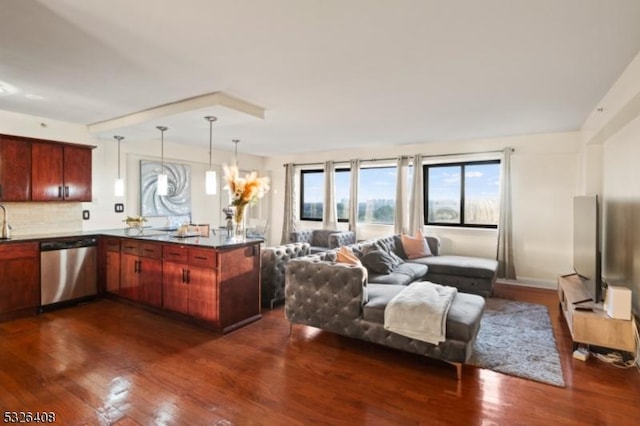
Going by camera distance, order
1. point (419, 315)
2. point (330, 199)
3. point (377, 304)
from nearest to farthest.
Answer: point (419, 315)
point (377, 304)
point (330, 199)

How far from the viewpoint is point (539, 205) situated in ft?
18.4

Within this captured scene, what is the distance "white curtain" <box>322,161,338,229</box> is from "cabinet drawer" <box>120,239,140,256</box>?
4176 millimetres

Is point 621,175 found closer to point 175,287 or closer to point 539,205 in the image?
point 539,205

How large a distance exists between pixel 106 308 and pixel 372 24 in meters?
4.66

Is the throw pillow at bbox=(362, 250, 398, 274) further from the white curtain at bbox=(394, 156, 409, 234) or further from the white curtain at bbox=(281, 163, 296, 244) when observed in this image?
the white curtain at bbox=(281, 163, 296, 244)

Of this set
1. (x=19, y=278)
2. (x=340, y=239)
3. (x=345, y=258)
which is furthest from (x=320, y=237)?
(x=19, y=278)

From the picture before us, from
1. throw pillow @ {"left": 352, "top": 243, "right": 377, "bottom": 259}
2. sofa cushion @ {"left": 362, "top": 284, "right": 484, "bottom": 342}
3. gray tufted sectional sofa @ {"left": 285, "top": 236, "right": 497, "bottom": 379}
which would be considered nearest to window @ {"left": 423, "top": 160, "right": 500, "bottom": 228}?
throw pillow @ {"left": 352, "top": 243, "right": 377, "bottom": 259}

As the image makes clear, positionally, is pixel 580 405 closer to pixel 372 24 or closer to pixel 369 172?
pixel 372 24

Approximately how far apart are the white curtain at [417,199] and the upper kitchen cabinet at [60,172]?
5.54m

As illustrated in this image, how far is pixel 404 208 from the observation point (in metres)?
6.75

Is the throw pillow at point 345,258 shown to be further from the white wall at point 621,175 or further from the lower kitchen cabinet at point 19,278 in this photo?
the lower kitchen cabinet at point 19,278

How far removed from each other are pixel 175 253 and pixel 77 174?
7.81 feet

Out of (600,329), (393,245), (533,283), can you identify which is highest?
(393,245)

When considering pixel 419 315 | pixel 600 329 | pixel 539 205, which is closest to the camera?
pixel 419 315
